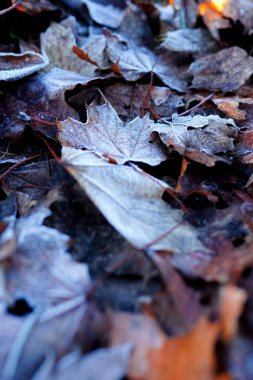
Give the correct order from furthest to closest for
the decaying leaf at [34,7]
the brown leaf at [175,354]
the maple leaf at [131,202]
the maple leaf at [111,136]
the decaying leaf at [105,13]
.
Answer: the decaying leaf at [105,13] < the decaying leaf at [34,7] < the maple leaf at [111,136] < the maple leaf at [131,202] < the brown leaf at [175,354]

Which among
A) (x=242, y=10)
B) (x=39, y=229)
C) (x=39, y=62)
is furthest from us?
(x=242, y=10)

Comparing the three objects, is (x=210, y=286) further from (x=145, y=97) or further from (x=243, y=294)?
(x=145, y=97)

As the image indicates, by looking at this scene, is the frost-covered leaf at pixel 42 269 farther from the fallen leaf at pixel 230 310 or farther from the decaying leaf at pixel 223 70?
the decaying leaf at pixel 223 70

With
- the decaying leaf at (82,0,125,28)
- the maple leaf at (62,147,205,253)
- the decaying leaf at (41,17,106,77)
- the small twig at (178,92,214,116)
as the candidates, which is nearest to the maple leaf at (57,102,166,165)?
the maple leaf at (62,147,205,253)

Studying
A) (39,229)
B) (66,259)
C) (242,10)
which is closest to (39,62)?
(39,229)

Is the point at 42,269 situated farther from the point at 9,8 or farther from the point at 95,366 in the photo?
the point at 9,8

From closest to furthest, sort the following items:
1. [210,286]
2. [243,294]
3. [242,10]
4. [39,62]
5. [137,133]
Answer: [243,294], [210,286], [137,133], [39,62], [242,10]

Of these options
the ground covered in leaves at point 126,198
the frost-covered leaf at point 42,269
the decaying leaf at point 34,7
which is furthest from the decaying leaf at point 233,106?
the decaying leaf at point 34,7
